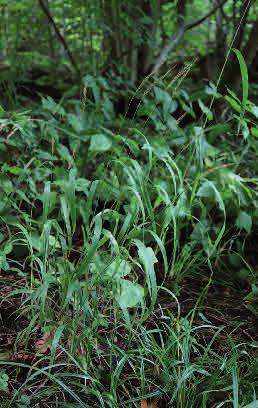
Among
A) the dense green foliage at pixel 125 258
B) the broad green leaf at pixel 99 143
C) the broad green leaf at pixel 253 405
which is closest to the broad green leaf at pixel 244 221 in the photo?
the dense green foliage at pixel 125 258

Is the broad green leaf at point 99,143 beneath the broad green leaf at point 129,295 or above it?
above

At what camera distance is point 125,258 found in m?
1.32

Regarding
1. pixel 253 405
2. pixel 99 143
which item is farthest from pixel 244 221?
pixel 253 405

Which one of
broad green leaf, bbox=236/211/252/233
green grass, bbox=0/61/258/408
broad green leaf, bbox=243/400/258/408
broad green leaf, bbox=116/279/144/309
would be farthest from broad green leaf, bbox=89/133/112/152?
broad green leaf, bbox=243/400/258/408

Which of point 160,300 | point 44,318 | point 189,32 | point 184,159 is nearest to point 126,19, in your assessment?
point 189,32

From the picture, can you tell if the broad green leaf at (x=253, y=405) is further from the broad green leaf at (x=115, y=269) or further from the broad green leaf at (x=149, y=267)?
the broad green leaf at (x=115, y=269)

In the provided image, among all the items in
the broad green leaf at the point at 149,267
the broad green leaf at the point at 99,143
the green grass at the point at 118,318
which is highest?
the broad green leaf at the point at 99,143

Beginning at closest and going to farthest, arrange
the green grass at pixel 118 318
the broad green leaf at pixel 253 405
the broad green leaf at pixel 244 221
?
1. the broad green leaf at pixel 253 405
2. the green grass at pixel 118 318
3. the broad green leaf at pixel 244 221

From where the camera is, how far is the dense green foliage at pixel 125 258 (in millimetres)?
1225

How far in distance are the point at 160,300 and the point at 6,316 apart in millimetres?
528

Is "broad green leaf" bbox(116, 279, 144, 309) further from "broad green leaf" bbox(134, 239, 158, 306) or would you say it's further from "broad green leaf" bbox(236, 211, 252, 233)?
"broad green leaf" bbox(236, 211, 252, 233)

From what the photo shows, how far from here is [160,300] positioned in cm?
164

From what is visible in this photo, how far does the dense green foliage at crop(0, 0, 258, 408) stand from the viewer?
1225 mm

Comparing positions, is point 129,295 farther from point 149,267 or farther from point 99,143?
point 99,143
